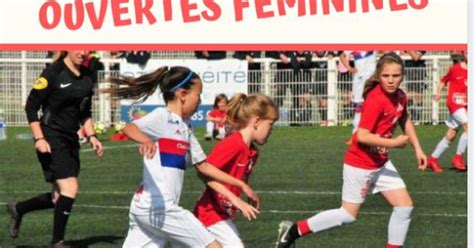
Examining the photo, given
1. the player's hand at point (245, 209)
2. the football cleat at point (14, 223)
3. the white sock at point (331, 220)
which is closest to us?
the player's hand at point (245, 209)

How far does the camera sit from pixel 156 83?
9.38m

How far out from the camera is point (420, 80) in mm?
31703

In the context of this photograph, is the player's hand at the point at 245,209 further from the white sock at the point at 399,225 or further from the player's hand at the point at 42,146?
the player's hand at the point at 42,146

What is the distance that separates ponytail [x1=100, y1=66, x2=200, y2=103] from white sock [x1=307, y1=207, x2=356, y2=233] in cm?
265

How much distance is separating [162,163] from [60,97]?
3.41 m

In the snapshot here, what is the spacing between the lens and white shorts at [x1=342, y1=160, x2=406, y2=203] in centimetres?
1139

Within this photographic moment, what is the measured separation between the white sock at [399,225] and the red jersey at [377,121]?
0.41m

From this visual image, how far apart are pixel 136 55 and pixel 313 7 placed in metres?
24.4

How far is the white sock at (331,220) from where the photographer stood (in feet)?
37.7

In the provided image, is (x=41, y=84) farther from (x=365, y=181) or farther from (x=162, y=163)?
(x=162, y=163)

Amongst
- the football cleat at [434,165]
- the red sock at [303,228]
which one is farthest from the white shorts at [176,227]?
the football cleat at [434,165]

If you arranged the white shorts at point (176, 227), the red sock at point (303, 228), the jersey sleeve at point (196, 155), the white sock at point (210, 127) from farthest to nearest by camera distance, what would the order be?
the white sock at point (210, 127) → the red sock at point (303, 228) → the jersey sleeve at point (196, 155) → the white shorts at point (176, 227)

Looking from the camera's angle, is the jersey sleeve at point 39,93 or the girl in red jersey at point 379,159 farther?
the jersey sleeve at point 39,93

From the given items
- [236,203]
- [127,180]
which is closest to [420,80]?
[127,180]
